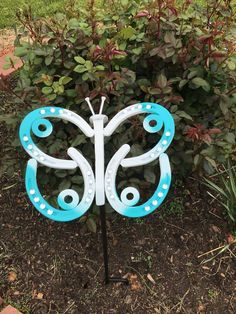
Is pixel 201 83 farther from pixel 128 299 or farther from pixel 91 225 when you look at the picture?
pixel 128 299

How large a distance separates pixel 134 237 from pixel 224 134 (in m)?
0.74

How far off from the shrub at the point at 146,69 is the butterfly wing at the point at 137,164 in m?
0.34

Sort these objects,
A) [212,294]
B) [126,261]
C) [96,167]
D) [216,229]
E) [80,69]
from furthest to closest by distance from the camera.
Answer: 1. [216,229]
2. [126,261]
3. [212,294]
4. [80,69]
5. [96,167]

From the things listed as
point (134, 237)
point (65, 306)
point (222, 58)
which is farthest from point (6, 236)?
point (222, 58)

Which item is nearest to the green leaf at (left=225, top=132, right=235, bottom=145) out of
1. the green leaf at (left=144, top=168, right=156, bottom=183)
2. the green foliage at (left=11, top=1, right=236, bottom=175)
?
the green foliage at (left=11, top=1, right=236, bottom=175)

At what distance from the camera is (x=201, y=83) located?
191cm

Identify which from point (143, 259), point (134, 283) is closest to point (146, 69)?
point (143, 259)

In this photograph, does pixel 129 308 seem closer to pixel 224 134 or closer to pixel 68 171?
pixel 68 171

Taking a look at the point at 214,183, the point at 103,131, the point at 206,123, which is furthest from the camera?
the point at 214,183

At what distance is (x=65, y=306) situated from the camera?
1.96 metres

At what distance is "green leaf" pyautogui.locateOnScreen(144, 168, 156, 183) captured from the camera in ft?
6.46

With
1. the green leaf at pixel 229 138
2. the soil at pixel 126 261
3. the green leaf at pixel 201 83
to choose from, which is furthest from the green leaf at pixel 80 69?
the green leaf at pixel 229 138

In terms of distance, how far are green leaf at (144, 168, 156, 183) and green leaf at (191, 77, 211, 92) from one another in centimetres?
48

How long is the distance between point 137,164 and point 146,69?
32.1 inches
